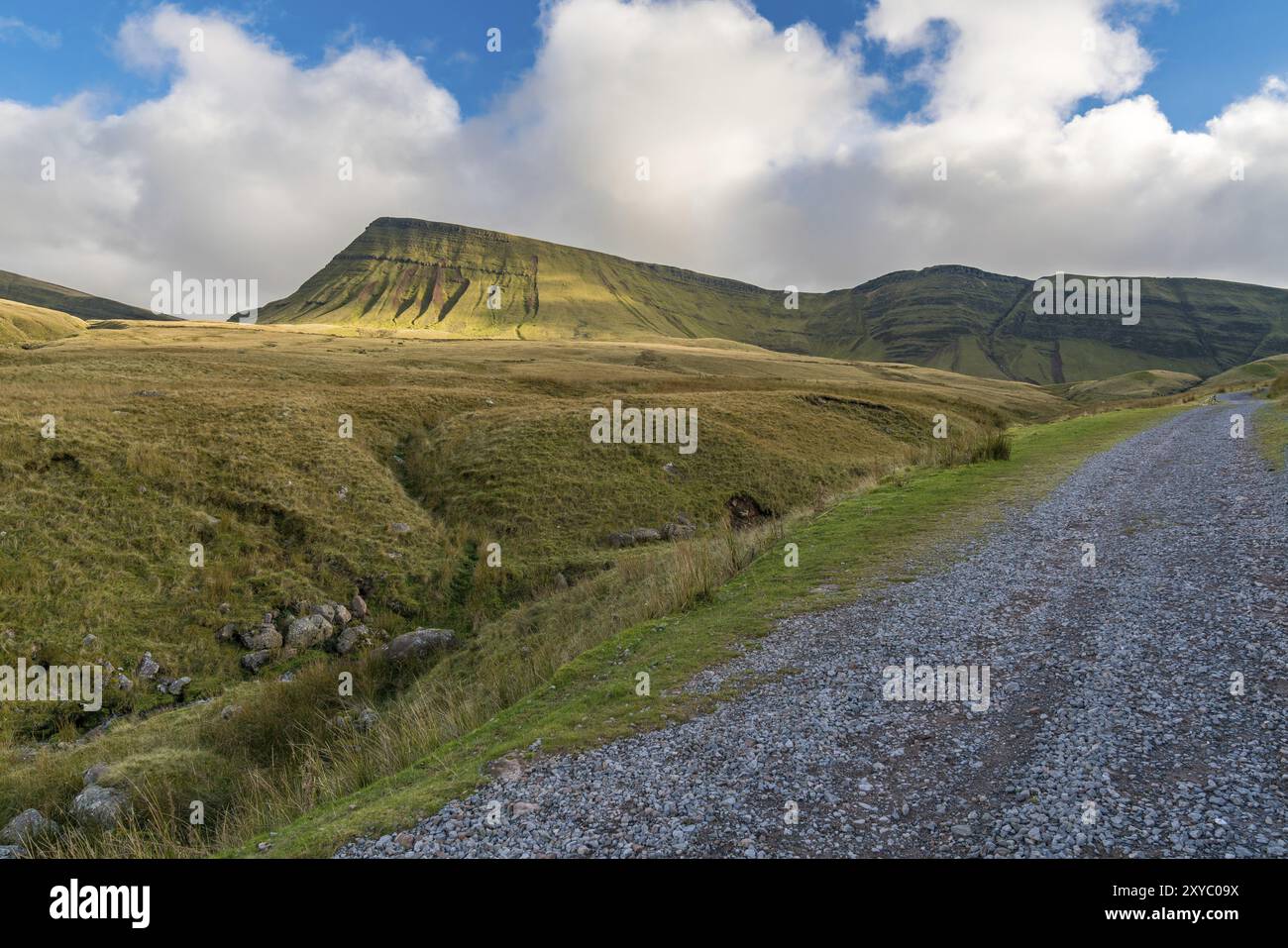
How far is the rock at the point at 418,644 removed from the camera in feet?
56.0

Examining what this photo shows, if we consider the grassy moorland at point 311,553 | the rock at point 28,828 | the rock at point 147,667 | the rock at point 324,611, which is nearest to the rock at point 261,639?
the grassy moorland at point 311,553

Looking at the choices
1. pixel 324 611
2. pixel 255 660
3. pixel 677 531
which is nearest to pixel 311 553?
pixel 324 611

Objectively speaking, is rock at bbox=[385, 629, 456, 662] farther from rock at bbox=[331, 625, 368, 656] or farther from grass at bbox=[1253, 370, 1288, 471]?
grass at bbox=[1253, 370, 1288, 471]

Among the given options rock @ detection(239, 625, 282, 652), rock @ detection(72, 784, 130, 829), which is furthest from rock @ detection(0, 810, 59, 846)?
rock @ detection(239, 625, 282, 652)

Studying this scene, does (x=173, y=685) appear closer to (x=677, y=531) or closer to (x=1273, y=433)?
(x=677, y=531)

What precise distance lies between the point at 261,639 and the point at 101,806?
7854mm

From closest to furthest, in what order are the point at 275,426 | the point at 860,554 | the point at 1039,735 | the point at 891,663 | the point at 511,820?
1. the point at 511,820
2. the point at 1039,735
3. the point at 891,663
4. the point at 860,554
5. the point at 275,426

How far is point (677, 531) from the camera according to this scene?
27.2 m

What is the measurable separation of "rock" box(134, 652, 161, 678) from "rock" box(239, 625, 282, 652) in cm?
201

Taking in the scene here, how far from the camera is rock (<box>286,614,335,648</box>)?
17969mm
